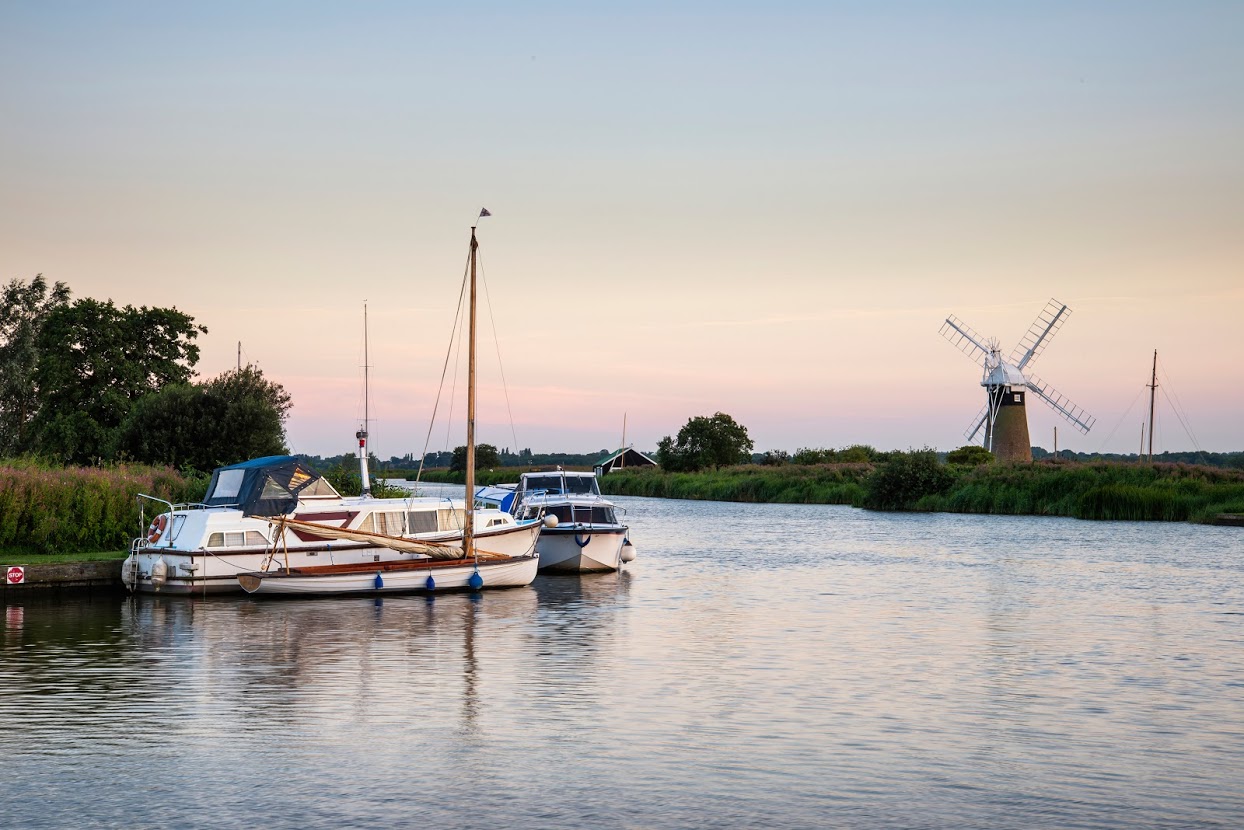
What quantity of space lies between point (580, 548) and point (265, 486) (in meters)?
12.6

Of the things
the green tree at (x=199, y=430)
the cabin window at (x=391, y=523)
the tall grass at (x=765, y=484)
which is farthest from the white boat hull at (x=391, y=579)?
the tall grass at (x=765, y=484)

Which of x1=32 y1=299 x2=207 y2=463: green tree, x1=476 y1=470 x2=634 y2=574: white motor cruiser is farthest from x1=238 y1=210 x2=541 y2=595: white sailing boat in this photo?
x1=32 y1=299 x2=207 y2=463: green tree

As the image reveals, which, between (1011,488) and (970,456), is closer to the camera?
(1011,488)

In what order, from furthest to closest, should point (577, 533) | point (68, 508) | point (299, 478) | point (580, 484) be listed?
point (580, 484), point (577, 533), point (68, 508), point (299, 478)

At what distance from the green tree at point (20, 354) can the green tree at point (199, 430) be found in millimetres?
17156

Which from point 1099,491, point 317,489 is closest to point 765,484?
point 1099,491

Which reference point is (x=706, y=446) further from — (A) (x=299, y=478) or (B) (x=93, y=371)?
(A) (x=299, y=478)

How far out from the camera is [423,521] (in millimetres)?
35531

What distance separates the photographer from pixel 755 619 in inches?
1186

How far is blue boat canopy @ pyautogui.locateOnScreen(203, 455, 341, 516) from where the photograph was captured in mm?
32562

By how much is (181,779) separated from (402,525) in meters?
21.7

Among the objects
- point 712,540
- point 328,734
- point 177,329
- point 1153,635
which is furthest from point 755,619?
point 177,329

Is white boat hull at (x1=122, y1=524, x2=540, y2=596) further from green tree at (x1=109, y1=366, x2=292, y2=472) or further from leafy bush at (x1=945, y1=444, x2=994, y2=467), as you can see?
leafy bush at (x1=945, y1=444, x2=994, y2=467)

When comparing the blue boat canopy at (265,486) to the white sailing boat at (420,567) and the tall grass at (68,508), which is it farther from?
the tall grass at (68,508)
